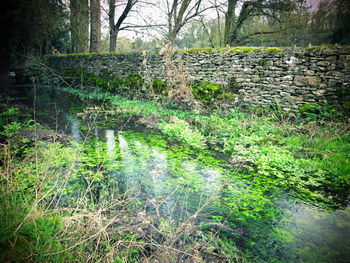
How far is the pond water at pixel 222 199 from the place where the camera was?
2447mm

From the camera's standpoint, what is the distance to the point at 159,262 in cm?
185

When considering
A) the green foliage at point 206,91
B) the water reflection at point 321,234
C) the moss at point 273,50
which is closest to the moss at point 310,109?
the moss at point 273,50

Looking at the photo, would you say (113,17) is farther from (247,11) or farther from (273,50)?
(273,50)

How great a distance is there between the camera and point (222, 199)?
3363mm

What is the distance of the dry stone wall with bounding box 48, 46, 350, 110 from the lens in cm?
640

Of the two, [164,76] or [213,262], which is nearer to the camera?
[213,262]

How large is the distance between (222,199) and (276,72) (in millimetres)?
5999

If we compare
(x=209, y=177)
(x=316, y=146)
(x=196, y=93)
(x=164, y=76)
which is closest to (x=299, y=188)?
(x=209, y=177)

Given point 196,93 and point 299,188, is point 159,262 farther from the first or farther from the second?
point 196,93

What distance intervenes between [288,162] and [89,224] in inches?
169

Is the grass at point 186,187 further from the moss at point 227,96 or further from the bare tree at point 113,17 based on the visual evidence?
the bare tree at point 113,17

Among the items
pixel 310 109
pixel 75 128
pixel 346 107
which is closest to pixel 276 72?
pixel 310 109

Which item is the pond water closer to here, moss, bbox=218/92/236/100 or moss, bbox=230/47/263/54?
moss, bbox=218/92/236/100

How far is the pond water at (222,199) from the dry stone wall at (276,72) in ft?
13.7
